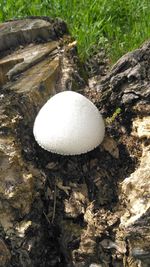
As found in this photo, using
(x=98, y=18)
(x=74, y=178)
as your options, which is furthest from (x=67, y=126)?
(x=98, y=18)

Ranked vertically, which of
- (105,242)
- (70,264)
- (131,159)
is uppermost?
(131,159)

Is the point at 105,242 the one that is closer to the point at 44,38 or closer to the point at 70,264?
the point at 70,264

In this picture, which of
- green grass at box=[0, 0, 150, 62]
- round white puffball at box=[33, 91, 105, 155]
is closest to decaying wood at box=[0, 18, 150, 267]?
round white puffball at box=[33, 91, 105, 155]

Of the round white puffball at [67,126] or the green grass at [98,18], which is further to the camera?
the green grass at [98,18]

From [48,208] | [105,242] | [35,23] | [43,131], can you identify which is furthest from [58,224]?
[35,23]

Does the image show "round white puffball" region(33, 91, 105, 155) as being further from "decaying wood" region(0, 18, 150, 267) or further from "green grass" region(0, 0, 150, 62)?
"green grass" region(0, 0, 150, 62)

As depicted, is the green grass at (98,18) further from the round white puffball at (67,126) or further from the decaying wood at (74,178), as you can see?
the round white puffball at (67,126)

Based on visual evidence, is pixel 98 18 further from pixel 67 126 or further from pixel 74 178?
pixel 74 178

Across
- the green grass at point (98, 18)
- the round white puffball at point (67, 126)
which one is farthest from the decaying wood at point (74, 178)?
the green grass at point (98, 18)
